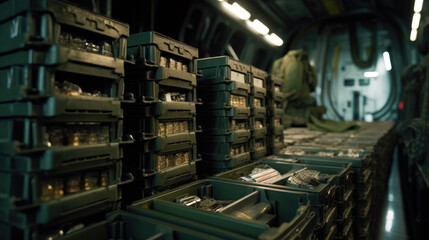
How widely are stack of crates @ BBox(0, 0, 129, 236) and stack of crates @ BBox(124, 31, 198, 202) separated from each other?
0.30 m

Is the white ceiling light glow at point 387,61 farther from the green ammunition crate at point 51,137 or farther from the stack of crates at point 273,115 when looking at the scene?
the green ammunition crate at point 51,137

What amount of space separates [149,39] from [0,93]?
83 cm

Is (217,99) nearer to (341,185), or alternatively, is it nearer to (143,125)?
(143,125)

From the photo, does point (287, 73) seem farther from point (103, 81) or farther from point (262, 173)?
point (103, 81)

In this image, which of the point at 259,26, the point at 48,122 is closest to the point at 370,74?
the point at 259,26

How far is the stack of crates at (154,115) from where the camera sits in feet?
5.63

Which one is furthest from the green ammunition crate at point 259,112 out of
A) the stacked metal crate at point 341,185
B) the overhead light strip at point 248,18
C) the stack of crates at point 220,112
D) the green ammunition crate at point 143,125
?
the overhead light strip at point 248,18

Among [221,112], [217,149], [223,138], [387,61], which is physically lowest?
[217,149]

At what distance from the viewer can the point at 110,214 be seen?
4.49 feet

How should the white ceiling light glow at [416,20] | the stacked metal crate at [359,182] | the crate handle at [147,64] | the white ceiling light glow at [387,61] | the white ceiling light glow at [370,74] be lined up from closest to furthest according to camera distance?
the crate handle at [147,64] → the stacked metal crate at [359,182] → the white ceiling light glow at [416,20] → the white ceiling light glow at [387,61] → the white ceiling light glow at [370,74]

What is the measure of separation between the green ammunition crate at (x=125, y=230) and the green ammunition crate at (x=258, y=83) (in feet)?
5.99

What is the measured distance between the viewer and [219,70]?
7.84 feet

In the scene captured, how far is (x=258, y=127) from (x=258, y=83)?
1.59ft

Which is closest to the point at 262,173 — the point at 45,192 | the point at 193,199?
the point at 193,199
